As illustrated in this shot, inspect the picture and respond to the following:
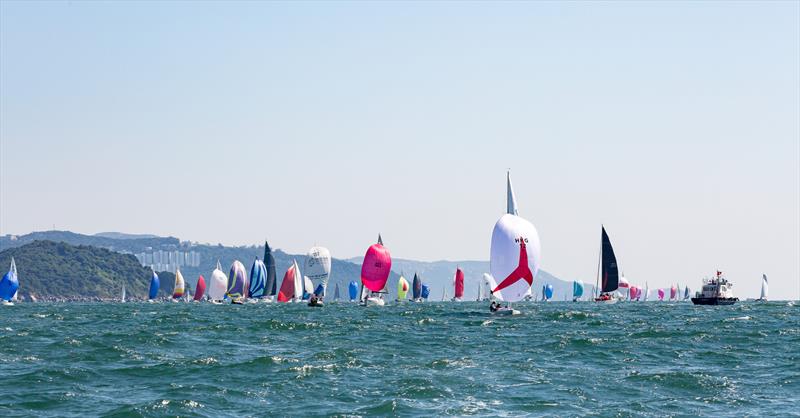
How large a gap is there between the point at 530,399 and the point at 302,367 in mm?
10805

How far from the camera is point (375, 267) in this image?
121500 millimetres

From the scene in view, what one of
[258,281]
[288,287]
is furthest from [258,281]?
[288,287]

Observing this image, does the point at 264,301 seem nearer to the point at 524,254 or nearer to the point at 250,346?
the point at 524,254

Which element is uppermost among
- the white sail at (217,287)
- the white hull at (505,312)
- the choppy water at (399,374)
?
the white sail at (217,287)

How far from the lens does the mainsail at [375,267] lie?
12138cm

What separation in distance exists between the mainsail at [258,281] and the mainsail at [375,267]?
4943 cm

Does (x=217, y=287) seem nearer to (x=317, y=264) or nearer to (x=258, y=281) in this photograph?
(x=258, y=281)

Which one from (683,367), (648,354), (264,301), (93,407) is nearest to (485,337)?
(648,354)

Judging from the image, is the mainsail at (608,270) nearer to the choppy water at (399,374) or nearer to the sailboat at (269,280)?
the sailboat at (269,280)

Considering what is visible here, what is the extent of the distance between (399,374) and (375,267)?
83709 mm

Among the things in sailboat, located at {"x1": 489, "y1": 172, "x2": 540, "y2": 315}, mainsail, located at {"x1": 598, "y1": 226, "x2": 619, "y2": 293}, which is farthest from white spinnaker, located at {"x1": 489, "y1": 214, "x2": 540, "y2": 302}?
mainsail, located at {"x1": 598, "y1": 226, "x2": 619, "y2": 293}

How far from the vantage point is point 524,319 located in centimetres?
8044

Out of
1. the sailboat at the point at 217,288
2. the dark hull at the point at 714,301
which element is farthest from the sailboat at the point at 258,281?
the dark hull at the point at 714,301

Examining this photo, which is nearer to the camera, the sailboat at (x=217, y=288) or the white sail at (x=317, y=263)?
the white sail at (x=317, y=263)
